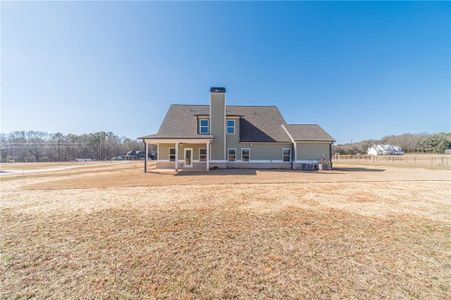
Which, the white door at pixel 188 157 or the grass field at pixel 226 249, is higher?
the white door at pixel 188 157

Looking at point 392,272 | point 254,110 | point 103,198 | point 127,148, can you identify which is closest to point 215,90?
point 254,110

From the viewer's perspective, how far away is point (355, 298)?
226 cm

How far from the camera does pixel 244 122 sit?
20.4m

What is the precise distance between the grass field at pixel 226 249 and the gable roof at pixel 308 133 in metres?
12.3

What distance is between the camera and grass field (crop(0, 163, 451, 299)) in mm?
2451

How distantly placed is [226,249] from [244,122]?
58.4 feet

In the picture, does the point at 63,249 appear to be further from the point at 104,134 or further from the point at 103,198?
the point at 104,134

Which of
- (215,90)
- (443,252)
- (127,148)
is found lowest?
(443,252)

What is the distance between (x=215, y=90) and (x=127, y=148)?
58212 mm

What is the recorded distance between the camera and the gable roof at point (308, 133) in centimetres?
1827

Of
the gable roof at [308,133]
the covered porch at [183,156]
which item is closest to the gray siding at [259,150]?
the gable roof at [308,133]

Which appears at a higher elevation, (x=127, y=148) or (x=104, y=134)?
(x=104, y=134)

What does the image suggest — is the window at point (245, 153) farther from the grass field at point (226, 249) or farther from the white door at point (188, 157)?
the grass field at point (226, 249)

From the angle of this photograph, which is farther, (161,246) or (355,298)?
(161,246)
